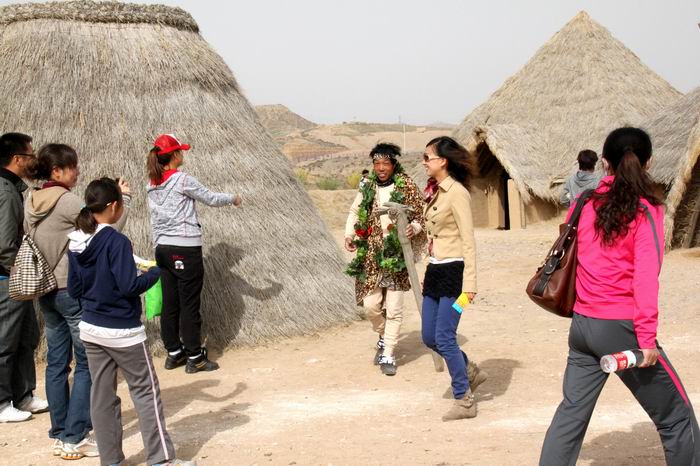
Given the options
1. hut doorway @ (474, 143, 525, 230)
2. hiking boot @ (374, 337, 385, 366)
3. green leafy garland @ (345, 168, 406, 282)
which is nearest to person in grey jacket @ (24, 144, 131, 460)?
green leafy garland @ (345, 168, 406, 282)

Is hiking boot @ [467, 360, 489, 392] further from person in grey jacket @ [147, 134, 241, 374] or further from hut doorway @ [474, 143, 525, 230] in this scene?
hut doorway @ [474, 143, 525, 230]

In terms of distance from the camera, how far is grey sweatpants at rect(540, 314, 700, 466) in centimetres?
288

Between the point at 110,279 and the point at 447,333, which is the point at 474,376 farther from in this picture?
the point at 110,279

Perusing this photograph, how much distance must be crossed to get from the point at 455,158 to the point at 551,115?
12450mm

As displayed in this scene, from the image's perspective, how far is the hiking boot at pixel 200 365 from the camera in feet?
18.8

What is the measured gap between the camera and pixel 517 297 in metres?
8.55

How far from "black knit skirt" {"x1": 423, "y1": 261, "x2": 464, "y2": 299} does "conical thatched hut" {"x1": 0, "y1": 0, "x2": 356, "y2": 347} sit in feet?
7.77

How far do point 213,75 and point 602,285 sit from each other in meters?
4.87

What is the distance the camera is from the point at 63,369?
421 cm

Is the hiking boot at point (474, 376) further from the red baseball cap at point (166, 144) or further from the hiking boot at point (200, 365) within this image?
the red baseball cap at point (166, 144)

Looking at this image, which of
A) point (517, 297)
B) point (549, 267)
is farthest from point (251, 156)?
point (549, 267)

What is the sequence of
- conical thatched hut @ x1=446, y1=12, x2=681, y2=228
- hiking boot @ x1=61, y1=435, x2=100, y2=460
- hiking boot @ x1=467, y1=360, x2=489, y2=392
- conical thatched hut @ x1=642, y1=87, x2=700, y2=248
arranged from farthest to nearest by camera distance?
conical thatched hut @ x1=446, y1=12, x2=681, y2=228, conical thatched hut @ x1=642, y1=87, x2=700, y2=248, hiking boot @ x1=467, y1=360, x2=489, y2=392, hiking boot @ x1=61, y1=435, x2=100, y2=460

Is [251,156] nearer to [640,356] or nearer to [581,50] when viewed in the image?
[640,356]

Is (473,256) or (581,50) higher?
(581,50)
